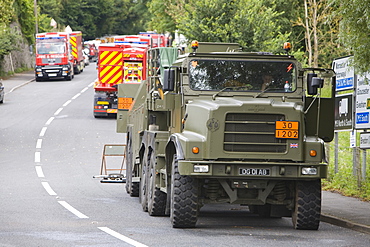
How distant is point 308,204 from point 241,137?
4.85ft

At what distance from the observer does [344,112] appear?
702 inches

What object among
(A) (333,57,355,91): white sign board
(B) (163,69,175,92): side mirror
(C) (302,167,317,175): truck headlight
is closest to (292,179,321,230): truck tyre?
(C) (302,167,317,175): truck headlight

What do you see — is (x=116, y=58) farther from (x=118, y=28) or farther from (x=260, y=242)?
(x=118, y=28)

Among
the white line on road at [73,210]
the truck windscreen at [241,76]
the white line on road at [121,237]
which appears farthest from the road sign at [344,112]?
the white line on road at [121,237]

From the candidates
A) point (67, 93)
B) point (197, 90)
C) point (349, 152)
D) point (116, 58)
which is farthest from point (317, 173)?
point (67, 93)

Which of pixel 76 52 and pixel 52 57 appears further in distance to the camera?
pixel 76 52

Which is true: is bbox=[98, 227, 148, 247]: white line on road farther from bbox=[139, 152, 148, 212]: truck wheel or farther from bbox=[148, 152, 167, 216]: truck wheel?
bbox=[139, 152, 148, 212]: truck wheel

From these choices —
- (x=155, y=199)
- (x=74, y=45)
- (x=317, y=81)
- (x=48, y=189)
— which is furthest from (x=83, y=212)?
(x=74, y=45)

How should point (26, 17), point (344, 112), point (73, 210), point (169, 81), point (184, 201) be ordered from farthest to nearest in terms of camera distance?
point (26, 17)
point (344, 112)
point (73, 210)
point (169, 81)
point (184, 201)

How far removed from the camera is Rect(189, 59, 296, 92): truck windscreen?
1370 cm

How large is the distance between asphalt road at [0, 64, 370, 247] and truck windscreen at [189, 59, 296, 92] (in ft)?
7.44

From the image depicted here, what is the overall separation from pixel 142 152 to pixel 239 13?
16.3m

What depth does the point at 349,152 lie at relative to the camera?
1948cm

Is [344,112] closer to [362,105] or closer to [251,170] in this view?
[362,105]
